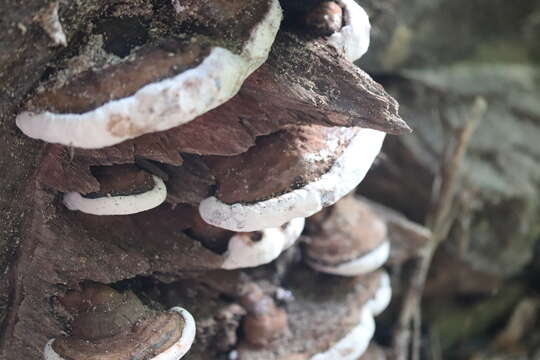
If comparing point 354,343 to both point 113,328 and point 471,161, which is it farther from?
point 471,161

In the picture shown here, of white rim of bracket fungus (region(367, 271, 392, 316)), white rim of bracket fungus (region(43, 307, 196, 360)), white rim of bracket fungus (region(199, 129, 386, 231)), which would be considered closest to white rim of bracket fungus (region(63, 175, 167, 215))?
white rim of bracket fungus (region(199, 129, 386, 231))

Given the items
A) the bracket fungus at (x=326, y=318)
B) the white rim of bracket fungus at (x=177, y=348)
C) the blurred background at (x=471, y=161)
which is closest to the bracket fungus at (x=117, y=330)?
the white rim of bracket fungus at (x=177, y=348)

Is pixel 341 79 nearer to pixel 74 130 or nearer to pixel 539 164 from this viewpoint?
pixel 74 130

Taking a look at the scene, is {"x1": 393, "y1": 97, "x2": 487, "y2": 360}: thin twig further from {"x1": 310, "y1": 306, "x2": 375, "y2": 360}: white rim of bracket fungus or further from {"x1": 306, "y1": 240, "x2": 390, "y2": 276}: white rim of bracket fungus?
{"x1": 310, "y1": 306, "x2": 375, "y2": 360}: white rim of bracket fungus

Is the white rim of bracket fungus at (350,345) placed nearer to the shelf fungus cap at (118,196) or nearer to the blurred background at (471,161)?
the shelf fungus cap at (118,196)

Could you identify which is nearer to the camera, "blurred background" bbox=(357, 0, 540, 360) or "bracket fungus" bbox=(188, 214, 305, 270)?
"bracket fungus" bbox=(188, 214, 305, 270)

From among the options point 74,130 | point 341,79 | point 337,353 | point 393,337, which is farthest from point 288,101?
point 393,337
